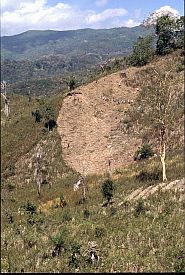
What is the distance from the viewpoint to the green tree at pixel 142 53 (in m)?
67.2

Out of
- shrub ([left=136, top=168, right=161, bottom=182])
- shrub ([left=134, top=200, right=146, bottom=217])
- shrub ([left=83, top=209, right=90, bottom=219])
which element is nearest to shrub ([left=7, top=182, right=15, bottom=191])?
shrub ([left=136, top=168, right=161, bottom=182])

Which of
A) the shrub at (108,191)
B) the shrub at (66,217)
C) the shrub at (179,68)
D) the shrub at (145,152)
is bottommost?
the shrub at (66,217)

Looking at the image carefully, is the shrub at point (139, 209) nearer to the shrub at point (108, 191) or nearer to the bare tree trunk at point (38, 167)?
the shrub at point (108, 191)

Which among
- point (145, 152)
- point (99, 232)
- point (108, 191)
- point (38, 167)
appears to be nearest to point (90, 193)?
point (108, 191)

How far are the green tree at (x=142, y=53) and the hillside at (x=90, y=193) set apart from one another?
1.45 m

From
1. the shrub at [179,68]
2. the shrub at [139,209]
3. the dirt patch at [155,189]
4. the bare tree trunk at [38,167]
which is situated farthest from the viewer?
the shrub at [179,68]

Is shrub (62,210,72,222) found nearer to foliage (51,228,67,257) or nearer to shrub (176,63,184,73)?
foliage (51,228,67,257)

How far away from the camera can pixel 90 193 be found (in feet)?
116

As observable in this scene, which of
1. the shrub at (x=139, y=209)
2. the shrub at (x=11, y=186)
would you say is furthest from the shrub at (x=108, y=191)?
the shrub at (x=11, y=186)

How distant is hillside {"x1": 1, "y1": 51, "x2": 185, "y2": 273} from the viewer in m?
20.8

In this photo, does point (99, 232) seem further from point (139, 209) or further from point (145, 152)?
point (145, 152)

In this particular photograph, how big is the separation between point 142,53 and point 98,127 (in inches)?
702

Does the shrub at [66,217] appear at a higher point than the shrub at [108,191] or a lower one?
lower

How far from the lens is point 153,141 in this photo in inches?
1940
